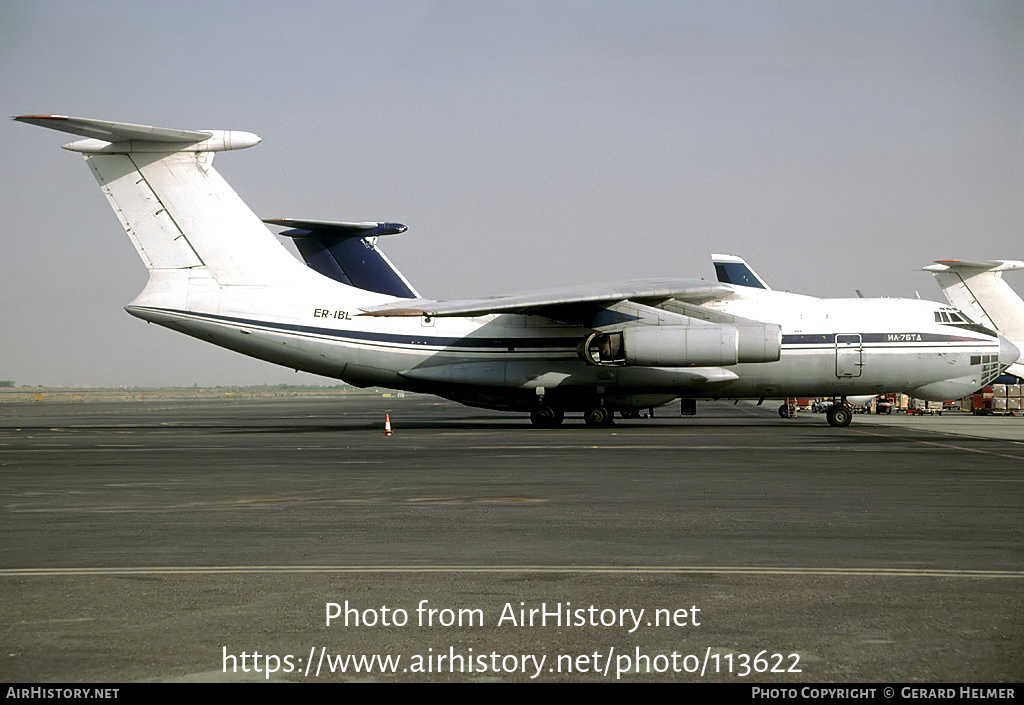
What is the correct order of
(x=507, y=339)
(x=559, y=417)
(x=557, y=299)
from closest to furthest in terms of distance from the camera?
(x=557, y=299)
(x=507, y=339)
(x=559, y=417)

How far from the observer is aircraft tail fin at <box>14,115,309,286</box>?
30.4 meters

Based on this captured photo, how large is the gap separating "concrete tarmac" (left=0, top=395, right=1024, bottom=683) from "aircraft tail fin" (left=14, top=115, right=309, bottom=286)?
15.0 metres

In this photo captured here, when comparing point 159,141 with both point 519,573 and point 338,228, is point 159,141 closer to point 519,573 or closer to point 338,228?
point 338,228

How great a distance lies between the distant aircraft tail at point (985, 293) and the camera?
47.7 meters

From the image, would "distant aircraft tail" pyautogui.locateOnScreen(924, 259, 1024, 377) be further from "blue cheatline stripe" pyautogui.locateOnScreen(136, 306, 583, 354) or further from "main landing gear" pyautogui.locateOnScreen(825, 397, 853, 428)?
"blue cheatline stripe" pyautogui.locateOnScreen(136, 306, 583, 354)

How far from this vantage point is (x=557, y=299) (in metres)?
29.5

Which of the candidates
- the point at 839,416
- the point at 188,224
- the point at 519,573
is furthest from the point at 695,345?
the point at 519,573

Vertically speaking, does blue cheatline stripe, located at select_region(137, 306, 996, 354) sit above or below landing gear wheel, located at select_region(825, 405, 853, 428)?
above

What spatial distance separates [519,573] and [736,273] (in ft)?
129

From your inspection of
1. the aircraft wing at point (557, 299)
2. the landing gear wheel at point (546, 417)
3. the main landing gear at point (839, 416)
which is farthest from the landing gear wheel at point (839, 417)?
the landing gear wheel at point (546, 417)

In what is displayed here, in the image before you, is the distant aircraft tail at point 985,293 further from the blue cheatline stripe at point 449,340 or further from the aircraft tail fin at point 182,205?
the aircraft tail fin at point 182,205

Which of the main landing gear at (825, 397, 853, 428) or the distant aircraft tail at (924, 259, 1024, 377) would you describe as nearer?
the main landing gear at (825, 397, 853, 428)

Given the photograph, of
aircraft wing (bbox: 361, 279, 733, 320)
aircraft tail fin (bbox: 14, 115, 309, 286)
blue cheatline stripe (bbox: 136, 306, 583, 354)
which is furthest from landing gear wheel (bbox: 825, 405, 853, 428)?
aircraft tail fin (bbox: 14, 115, 309, 286)

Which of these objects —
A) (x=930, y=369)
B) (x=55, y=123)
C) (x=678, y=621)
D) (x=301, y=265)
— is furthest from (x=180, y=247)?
(x=678, y=621)
